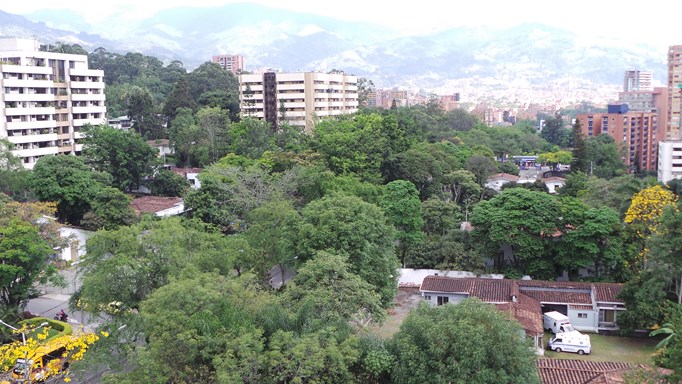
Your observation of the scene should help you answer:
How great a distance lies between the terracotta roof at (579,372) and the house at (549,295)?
3.31 metres

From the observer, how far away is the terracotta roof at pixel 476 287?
18.5 metres

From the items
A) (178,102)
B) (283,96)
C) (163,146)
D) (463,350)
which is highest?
(283,96)

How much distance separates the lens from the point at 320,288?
13.8 m

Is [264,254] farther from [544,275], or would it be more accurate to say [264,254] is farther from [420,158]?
[420,158]

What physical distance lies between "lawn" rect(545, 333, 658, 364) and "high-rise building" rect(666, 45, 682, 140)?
Result: 4774cm

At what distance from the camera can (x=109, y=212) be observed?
23.2m

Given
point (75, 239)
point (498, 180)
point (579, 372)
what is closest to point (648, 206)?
point (579, 372)

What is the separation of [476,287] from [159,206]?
13.7 meters

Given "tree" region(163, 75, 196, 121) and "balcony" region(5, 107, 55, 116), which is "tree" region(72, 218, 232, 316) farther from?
"tree" region(163, 75, 196, 121)

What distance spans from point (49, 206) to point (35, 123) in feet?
43.5

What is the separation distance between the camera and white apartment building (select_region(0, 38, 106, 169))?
3166 cm

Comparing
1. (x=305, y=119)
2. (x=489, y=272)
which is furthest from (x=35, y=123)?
(x=489, y=272)

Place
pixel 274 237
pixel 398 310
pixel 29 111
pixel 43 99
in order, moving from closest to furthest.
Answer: pixel 274 237
pixel 398 310
pixel 29 111
pixel 43 99

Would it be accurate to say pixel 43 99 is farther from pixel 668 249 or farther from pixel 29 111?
pixel 668 249
